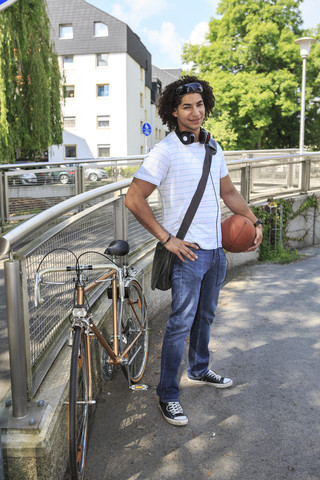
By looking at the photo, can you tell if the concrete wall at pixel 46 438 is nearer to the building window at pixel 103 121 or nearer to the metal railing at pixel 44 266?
the metal railing at pixel 44 266

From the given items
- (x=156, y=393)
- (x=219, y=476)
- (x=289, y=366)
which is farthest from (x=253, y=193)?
(x=219, y=476)

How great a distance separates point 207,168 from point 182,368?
1679mm

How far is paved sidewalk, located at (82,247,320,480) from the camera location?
2.66 meters

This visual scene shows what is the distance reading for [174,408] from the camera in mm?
3154

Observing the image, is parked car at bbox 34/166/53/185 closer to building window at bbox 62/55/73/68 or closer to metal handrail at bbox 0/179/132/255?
metal handrail at bbox 0/179/132/255

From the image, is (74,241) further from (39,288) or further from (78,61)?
(78,61)

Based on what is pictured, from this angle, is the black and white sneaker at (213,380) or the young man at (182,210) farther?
the black and white sneaker at (213,380)

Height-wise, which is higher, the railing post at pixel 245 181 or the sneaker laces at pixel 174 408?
the railing post at pixel 245 181

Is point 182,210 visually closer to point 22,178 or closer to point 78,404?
point 78,404

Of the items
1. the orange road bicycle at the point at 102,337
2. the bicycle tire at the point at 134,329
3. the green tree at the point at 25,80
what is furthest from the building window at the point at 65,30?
the orange road bicycle at the point at 102,337

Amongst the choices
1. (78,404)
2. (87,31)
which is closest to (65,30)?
(87,31)

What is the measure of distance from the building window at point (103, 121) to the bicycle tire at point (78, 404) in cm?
4213

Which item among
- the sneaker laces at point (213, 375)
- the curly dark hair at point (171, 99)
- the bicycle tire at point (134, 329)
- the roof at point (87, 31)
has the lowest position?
the sneaker laces at point (213, 375)

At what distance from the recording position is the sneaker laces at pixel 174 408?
10.3 feet
